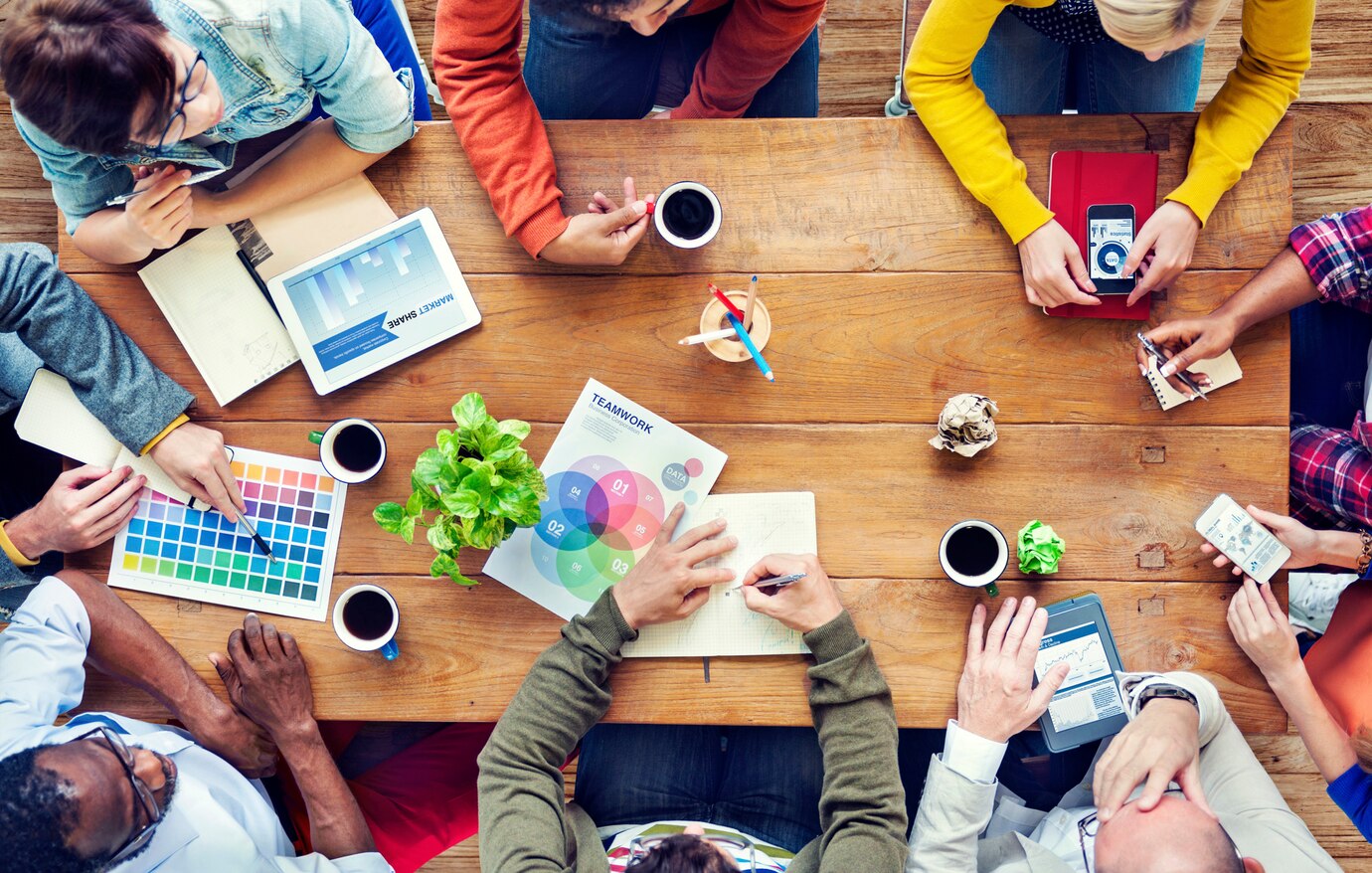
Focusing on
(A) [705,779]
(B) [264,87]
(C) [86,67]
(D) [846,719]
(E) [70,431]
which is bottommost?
(A) [705,779]

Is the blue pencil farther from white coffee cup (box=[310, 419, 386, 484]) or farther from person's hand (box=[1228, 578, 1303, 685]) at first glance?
person's hand (box=[1228, 578, 1303, 685])

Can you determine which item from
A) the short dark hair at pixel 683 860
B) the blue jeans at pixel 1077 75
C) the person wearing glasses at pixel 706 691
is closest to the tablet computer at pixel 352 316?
the person wearing glasses at pixel 706 691

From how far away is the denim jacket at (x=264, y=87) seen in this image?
1233mm

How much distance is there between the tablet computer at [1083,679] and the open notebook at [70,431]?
4.62 ft

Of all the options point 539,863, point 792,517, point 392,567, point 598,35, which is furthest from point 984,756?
point 598,35

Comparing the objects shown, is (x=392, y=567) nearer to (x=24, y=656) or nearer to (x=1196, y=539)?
(x=24, y=656)

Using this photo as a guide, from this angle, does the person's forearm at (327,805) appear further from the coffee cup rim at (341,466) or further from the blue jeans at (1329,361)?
the blue jeans at (1329,361)

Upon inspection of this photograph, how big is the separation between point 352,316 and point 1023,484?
1.10m

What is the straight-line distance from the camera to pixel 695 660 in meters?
1.38

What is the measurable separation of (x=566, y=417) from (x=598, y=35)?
2.28ft

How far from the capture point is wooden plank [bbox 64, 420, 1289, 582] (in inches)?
53.8

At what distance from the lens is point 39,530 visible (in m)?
1.39

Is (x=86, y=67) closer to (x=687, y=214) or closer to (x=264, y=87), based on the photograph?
(x=264, y=87)

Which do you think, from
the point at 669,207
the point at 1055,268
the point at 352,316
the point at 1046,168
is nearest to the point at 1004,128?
the point at 1046,168
